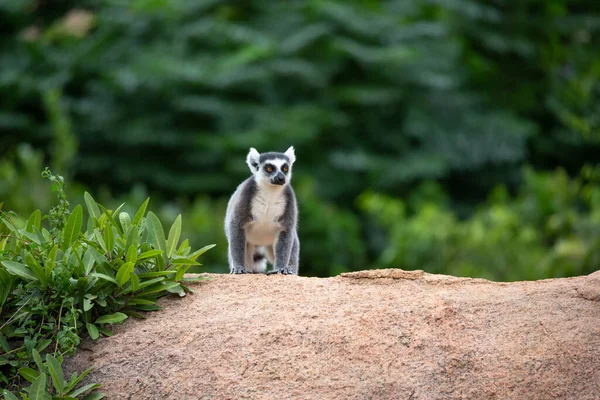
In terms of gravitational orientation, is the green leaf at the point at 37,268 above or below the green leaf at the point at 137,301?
above

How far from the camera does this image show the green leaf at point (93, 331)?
14.4 ft

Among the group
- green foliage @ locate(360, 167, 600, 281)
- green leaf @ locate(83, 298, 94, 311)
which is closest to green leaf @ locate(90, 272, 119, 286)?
green leaf @ locate(83, 298, 94, 311)

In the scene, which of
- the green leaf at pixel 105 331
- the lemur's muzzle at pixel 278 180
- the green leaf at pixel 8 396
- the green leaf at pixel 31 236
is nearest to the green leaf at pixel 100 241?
the green leaf at pixel 31 236

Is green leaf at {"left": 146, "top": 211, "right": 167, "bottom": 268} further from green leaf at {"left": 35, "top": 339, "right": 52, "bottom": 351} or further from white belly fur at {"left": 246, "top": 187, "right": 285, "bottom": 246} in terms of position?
white belly fur at {"left": 246, "top": 187, "right": 285, "bottom": 246}

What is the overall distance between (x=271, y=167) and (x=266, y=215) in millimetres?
397

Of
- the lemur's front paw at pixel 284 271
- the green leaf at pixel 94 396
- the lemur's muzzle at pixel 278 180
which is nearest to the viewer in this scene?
A: the green leaf at pixel 94 396

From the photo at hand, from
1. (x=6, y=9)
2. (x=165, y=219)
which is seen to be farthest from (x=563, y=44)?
(x=6, y=9)

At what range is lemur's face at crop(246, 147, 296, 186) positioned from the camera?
6.10 m

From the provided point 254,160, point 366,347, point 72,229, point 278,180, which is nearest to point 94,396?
point 72,229

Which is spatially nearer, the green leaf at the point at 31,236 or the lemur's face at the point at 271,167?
the green leaf at the point at 31,236

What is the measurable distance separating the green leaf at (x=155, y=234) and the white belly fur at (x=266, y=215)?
3.84 feet

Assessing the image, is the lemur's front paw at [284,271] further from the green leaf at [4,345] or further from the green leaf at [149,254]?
the green leaf at [4,345]

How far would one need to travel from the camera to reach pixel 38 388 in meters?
4.05

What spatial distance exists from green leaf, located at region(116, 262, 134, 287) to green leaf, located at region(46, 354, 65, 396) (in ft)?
1.93
